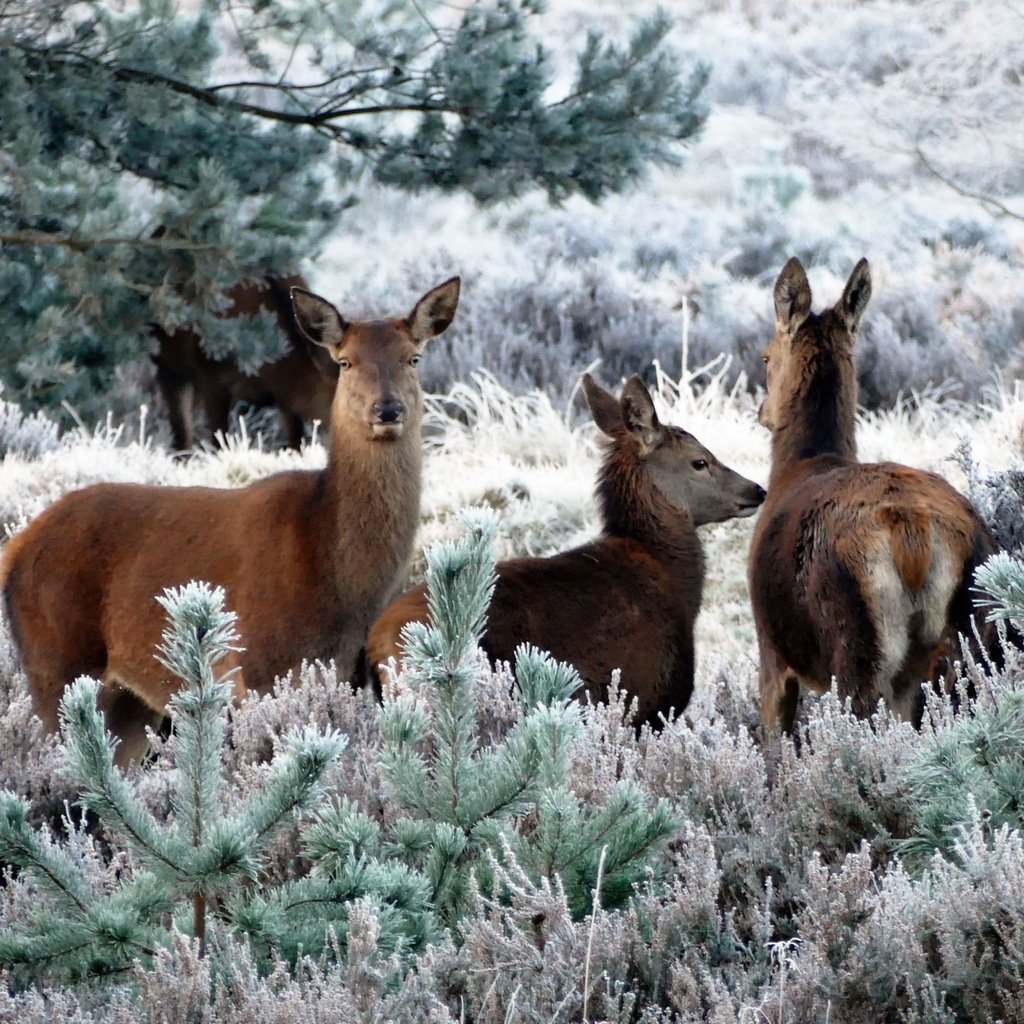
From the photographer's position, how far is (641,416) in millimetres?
6531

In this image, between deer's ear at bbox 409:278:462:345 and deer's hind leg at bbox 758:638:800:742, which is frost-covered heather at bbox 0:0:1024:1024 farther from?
deer's ear at bbox 409:278:462:345

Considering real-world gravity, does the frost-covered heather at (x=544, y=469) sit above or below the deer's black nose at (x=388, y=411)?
below

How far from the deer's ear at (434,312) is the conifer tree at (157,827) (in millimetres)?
4053

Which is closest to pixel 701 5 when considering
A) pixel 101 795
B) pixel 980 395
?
pixel 980 395

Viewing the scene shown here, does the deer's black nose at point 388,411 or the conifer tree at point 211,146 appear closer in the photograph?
the deer's black nose at point 388,411

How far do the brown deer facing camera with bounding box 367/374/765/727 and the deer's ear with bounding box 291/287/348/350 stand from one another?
109 centimetres

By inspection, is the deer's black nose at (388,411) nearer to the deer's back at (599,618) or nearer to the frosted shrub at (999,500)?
the deer's back at (599,618)

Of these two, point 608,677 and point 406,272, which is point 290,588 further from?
point 406,272

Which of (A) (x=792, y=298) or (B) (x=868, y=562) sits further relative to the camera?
(A) (x=792, y=298)

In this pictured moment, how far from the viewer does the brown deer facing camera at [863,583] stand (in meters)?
4.99

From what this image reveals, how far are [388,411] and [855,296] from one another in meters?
1.98

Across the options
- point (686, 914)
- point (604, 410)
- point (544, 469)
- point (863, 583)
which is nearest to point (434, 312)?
point (604, 410)

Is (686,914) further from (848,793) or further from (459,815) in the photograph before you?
(848,793)

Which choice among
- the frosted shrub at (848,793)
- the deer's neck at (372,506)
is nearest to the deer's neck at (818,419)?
the deer's neck at (372,506)
